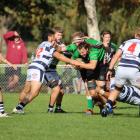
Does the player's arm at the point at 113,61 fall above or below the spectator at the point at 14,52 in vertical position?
below

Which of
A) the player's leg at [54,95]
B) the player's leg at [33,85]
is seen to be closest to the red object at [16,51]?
the player's leg at [54,95]

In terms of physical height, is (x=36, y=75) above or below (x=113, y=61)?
below

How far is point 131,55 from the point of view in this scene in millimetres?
15492

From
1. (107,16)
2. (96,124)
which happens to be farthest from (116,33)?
(96,124)

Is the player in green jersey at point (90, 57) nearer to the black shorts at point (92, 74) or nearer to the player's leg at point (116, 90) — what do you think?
the black shorts at point (92, 74)

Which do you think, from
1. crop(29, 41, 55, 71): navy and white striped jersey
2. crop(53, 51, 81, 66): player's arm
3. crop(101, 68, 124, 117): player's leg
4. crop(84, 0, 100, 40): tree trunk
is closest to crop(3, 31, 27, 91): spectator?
crop(84, 0, 100, 40): tree trunk

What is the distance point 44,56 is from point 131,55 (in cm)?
215

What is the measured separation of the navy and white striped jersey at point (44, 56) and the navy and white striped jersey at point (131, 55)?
184cm

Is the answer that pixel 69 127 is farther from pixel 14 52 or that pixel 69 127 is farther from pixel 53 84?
pixel 14 52

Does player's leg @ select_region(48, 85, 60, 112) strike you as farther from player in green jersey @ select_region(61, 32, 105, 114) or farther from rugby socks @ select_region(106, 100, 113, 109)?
rugby socks @ select_region(106, 100, 113, 109)

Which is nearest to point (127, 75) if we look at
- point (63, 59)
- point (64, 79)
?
point (63, 59)

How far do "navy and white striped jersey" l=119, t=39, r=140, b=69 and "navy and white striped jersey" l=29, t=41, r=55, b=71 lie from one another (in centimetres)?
184

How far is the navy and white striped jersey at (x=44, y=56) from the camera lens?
1672 centimetres

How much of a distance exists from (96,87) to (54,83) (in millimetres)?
1110
